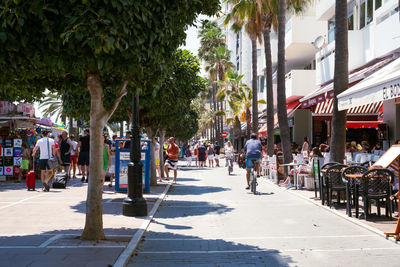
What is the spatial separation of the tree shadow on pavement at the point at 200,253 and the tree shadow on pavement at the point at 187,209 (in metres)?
2.68

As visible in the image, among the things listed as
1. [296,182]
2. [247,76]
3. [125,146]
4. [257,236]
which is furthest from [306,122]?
[247,76]

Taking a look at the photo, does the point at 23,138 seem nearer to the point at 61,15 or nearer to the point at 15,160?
the point at 15,160

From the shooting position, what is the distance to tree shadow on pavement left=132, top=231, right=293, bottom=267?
5969 mm

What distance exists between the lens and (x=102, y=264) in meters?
5.51

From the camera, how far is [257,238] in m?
7.51

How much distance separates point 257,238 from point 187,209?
389 centimetres

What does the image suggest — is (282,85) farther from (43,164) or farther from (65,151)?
(43,164)

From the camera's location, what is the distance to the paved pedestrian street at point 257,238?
6078 millimetres

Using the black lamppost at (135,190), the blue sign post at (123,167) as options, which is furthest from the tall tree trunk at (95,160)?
the blue sign post at (123,167)

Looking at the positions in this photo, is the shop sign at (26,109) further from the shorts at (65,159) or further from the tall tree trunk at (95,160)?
the tall tree trunk at (95,160)

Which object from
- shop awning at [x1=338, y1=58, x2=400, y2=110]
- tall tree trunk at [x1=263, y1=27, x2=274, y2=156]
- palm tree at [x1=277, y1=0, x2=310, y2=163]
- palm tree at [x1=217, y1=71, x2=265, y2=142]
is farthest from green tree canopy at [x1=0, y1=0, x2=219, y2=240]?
palm tree at [x1=217, y1=71, x2=265, y2=142]

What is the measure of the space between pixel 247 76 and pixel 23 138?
1788 inches

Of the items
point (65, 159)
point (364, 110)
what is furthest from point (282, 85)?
point (65, 159)

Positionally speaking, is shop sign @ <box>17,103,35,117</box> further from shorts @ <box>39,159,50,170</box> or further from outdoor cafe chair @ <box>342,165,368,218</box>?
outdoor cafe chair @ <box>342,165,368,218</box>
